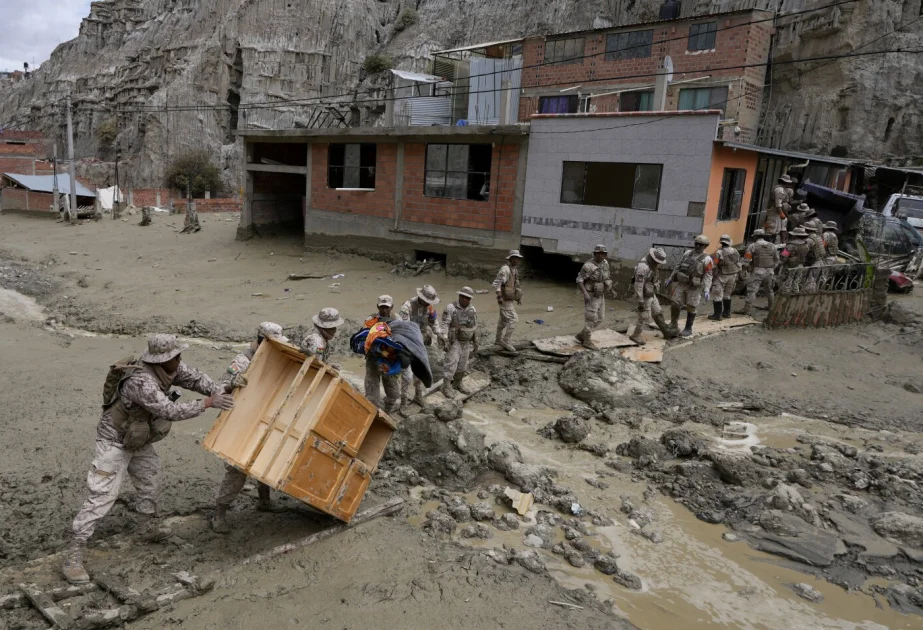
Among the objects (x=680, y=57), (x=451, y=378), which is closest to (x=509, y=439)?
(x=451, y=378)

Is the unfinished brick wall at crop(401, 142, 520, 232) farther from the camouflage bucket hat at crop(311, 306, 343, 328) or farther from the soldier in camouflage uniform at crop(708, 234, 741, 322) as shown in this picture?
the camouflage bucket hat at crop(311, 306, 343, 328)

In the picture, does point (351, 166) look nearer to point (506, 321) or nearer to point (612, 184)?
point (612, 184)

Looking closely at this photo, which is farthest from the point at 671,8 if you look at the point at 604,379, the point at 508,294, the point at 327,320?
the point at 327,320

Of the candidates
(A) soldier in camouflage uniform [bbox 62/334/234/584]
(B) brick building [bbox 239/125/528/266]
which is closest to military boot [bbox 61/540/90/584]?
(A) soldier in camouflage uniform [bbox 62/334/234/584]

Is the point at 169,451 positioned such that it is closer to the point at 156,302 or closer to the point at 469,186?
the point at 156,302

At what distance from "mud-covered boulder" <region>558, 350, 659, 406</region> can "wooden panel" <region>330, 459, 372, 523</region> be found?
4399 millimetres

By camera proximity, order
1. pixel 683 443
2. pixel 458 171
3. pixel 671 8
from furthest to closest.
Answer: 1. pixel 671 8
2. pixel 458 171
3. pixel 683 443

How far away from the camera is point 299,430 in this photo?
15.0 feet

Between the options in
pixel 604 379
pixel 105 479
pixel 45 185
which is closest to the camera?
pixel 105 479

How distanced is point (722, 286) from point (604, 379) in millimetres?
3885

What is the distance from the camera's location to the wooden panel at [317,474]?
4.26 metres

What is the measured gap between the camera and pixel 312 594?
409cm

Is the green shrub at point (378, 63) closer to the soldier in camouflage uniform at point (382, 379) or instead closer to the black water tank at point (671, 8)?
the black water tank at point (671, 8)

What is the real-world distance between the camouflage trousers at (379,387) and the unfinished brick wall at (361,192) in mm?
11246
